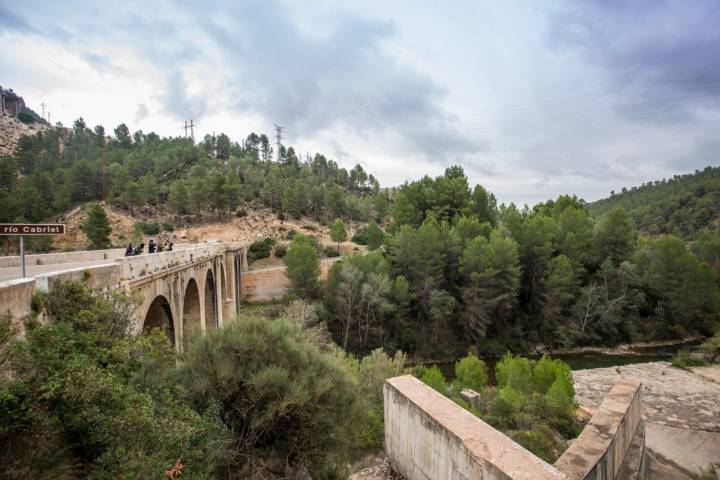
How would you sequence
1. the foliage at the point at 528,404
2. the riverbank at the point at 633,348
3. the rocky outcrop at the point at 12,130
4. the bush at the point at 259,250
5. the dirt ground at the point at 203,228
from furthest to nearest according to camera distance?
1. the rocky outcrop at the point at 12,130
2. the bush at the point at 259,250
3. the dirt ground at the point at 203,228
4. the riverbank at the point at 633,348
5. the foliage at the point at 528,404


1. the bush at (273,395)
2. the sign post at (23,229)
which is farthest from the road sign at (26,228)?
the bush at (273,395)

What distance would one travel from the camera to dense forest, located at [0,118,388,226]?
43.6 m

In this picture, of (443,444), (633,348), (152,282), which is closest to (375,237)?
(633,348)

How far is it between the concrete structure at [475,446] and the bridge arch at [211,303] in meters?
14.8

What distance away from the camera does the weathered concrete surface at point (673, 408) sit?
12.1 metres

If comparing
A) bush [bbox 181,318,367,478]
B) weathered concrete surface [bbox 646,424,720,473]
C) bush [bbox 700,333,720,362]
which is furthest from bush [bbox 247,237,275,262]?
bush [bbox 700,333,720,362]

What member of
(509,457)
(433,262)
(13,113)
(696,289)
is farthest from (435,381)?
(13,113)

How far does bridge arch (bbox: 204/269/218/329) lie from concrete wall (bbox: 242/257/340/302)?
12618 millimetres

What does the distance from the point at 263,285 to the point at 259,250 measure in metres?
9.65

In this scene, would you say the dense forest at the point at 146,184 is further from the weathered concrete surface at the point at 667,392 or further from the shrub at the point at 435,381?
the weathered concrete surface at the point at 667,392

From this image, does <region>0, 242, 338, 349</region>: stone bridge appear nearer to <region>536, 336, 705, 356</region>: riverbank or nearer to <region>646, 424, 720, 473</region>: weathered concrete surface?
<region>646, 424, 720, 473</region>: weathered concrete surface

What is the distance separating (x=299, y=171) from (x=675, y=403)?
236 feet

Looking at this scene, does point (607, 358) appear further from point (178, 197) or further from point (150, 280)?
point (178, 197)

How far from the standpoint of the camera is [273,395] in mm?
6465
